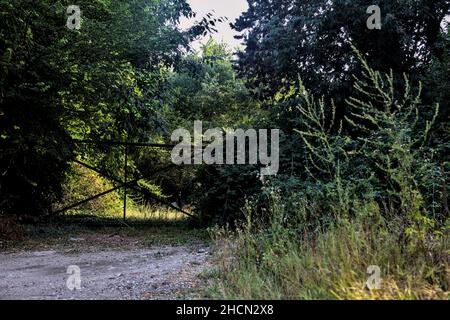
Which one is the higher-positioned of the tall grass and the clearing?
the tall grass

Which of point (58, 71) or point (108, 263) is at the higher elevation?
point (58, 71)

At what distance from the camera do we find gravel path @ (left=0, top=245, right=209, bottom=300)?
3.83 m

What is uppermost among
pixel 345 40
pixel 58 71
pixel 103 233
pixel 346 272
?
pixel 345 40

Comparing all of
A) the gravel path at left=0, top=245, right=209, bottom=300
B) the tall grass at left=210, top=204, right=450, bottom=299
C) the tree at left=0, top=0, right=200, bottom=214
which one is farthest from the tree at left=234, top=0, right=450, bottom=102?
the tall grass at left=210, top=204, right=450, bottom=299

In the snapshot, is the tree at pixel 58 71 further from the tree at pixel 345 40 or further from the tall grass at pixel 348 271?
the tall grass at pixel 348 271

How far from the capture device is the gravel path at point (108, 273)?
151 inches

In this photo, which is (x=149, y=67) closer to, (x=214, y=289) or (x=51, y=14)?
(x=51, y=14)

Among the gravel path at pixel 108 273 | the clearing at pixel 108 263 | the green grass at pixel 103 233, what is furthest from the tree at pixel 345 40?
the gravel path at pixel 108 273

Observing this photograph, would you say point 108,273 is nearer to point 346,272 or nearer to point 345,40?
point 346,272

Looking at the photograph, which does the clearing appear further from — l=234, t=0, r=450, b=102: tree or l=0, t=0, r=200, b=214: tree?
l=234, t=0, r=450, b=102: tree

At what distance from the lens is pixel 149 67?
970 cm

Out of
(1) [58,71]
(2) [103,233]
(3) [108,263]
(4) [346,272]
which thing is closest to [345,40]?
(1) [58,71]

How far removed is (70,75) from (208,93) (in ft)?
37.7

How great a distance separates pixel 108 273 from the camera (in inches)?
187
